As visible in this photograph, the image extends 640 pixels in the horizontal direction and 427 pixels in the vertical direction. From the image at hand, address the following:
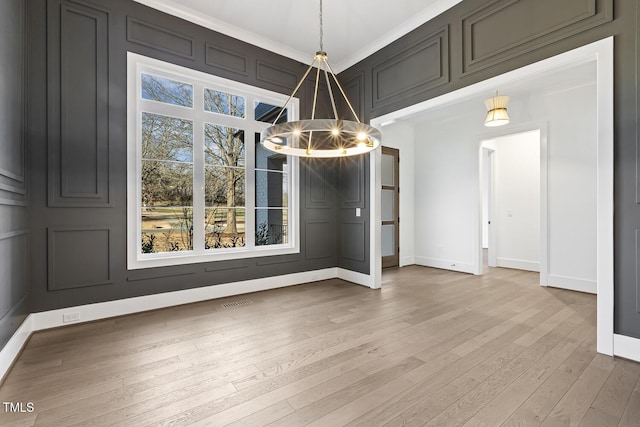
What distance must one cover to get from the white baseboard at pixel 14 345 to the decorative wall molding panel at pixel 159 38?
10.0ft

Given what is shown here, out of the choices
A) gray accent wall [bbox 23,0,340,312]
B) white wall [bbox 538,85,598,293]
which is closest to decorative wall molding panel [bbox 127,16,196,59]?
gray accent wall [bbox 23,0,340,312]

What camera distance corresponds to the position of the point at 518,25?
2.85 metres

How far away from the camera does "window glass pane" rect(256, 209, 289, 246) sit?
443cm

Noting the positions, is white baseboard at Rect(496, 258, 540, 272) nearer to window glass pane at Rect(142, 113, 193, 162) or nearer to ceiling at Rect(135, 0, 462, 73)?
ceiling at Rect(135, 0, 462, 73)

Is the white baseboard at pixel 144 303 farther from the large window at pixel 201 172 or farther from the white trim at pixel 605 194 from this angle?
the white trim at pixel 605 194

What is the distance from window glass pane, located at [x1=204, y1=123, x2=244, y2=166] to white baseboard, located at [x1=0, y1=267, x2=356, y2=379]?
1.70 m

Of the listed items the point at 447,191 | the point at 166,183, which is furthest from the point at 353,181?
the point at 166,183

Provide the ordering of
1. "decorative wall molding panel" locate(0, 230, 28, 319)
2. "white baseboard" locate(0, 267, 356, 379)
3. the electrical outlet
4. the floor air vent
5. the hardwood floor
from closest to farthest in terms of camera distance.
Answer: the hardwood floor
"decorative wall molding panel" locate(0, 230, 28, 319)
"white baseboard" locate(0, 267, 356, 379)
the electrical outlet
the floor air vent

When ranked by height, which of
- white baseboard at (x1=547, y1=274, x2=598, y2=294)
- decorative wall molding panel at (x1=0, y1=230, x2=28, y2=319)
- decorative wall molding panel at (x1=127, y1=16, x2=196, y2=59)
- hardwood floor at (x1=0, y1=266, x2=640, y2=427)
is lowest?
hardwood floor at (x1=0, y1=266, x2=640, y2=427)

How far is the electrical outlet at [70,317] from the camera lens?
294 cm

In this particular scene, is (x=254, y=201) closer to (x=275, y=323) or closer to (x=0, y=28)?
(x=275, y=323)

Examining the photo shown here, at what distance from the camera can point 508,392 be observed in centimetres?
189

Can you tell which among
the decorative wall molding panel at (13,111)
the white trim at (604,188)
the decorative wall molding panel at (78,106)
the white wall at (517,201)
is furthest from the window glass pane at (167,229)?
the white wall at (517,201)

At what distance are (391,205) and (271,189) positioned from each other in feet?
9.61
